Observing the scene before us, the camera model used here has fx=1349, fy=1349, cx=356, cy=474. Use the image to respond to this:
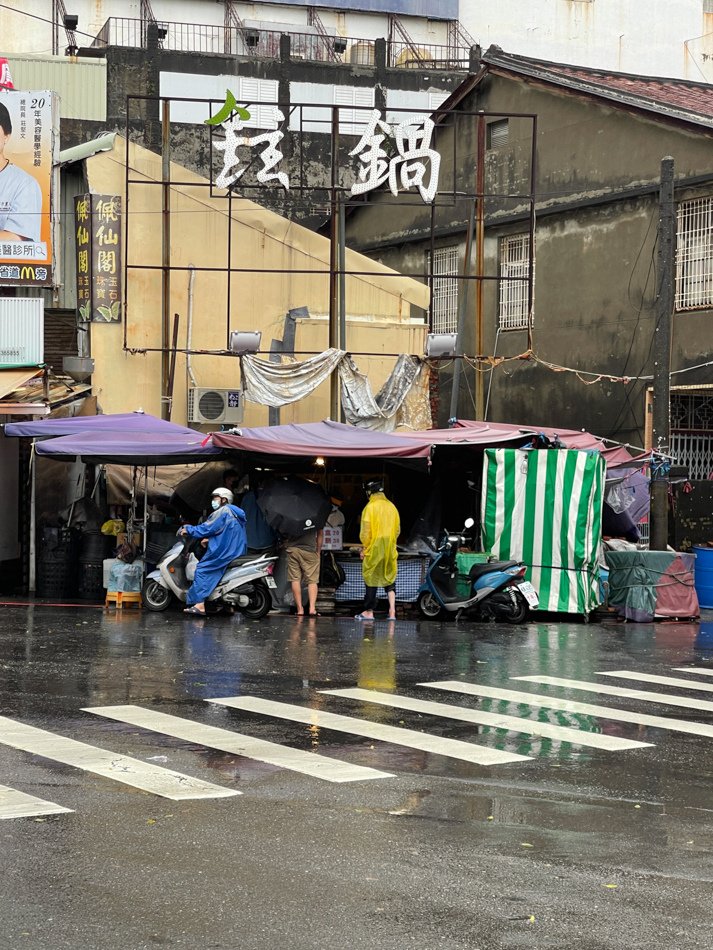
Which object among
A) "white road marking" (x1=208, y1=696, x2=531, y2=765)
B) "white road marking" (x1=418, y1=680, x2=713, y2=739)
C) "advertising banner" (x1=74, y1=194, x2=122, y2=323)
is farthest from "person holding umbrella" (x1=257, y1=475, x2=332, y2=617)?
"white road marking" (x1=208, y1=696, x2=531, y2=765)

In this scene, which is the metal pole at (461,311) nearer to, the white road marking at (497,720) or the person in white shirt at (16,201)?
the person in white shirt at (16,201)

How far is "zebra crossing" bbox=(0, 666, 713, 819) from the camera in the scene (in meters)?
8.23

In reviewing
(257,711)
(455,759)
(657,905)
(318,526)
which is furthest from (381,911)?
(318,526)

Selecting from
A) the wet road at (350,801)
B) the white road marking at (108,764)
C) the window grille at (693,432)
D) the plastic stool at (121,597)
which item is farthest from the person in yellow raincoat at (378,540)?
the white road marking at (108,764)

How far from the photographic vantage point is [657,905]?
5.89m

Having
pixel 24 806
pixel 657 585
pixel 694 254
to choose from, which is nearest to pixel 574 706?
pixel 24 806

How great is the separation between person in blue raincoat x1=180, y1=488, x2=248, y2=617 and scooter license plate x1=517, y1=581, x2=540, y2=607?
389 centimetres

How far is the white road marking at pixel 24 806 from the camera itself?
7.22m

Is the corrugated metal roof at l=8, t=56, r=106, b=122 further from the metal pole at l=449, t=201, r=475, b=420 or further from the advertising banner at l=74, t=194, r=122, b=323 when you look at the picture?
the metal pole at l=449, t=201, r=475, b=420

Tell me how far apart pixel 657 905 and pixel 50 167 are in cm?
1948

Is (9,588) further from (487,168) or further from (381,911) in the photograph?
(381,911)

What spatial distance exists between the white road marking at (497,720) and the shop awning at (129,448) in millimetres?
8208

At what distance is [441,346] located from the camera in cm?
2289

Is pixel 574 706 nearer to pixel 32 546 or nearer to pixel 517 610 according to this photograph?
pixel 517 610
